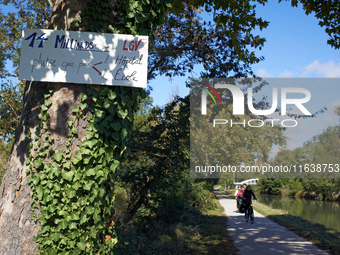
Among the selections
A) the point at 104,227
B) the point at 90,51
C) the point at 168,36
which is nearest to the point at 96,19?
the point at 90,51

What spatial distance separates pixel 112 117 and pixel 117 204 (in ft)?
29.9

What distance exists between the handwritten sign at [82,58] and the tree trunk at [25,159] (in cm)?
13

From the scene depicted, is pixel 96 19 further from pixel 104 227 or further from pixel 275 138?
pixel 275 138

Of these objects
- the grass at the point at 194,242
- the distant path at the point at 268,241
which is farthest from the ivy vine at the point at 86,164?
the distant path at the point at 268,241

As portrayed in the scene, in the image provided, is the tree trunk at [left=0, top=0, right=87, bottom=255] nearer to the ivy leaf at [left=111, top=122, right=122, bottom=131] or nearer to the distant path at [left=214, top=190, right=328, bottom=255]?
the ivy leaf at [left=111, top=122, right=122, bottom=131]

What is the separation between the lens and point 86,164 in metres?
3.40

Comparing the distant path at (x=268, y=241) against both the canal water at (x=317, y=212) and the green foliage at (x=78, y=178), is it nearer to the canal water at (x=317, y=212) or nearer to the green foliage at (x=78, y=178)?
the canal water at (x=317, y=212)

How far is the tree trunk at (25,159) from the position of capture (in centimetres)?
341

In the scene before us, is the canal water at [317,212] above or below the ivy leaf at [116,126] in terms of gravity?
below

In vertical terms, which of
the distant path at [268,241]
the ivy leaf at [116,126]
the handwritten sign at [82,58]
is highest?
the handwritten sign at [82,58]

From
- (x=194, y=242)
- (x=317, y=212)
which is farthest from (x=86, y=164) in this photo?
(x=317, y=212)

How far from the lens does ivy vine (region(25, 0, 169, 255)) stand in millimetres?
3357

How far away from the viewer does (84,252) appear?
11.1 feet

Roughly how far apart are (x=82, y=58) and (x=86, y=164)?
1.09 metres
